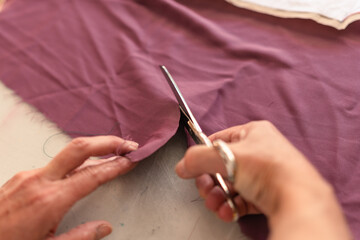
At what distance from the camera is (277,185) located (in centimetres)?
42

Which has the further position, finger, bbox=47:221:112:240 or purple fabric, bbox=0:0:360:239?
purple fabric, bbox=0:0:360:239

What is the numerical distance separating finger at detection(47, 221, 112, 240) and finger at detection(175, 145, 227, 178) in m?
0.19

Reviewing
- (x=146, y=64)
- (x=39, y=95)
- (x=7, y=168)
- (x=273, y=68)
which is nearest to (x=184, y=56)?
(x=146, y=64)

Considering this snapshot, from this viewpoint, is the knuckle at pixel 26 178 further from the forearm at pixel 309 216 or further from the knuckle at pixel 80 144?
the forearm at pixel 309 216

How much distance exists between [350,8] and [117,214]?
0.77m

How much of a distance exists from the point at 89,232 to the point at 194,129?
26 cm

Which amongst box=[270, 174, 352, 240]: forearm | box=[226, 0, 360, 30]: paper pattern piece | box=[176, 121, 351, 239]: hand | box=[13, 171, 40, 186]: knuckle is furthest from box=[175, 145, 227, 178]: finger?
box=[226, 0, 360, 30]: paper pattern piece

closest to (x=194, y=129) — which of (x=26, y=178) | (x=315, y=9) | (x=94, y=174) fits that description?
(x=94, y=174)

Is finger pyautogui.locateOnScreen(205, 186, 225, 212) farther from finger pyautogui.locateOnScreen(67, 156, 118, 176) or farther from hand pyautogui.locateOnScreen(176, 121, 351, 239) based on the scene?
finger pyautogui.locateOnScreen(67, 156, 118, 176)

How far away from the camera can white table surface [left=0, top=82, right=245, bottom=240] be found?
1.91ft

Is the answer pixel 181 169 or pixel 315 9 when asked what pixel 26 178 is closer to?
pixel 181 169

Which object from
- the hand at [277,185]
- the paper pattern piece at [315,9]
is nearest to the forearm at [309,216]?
the hand at [277,185]

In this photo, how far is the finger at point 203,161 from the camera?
0.47 m

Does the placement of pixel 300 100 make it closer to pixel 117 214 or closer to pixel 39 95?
pixel 117 214
